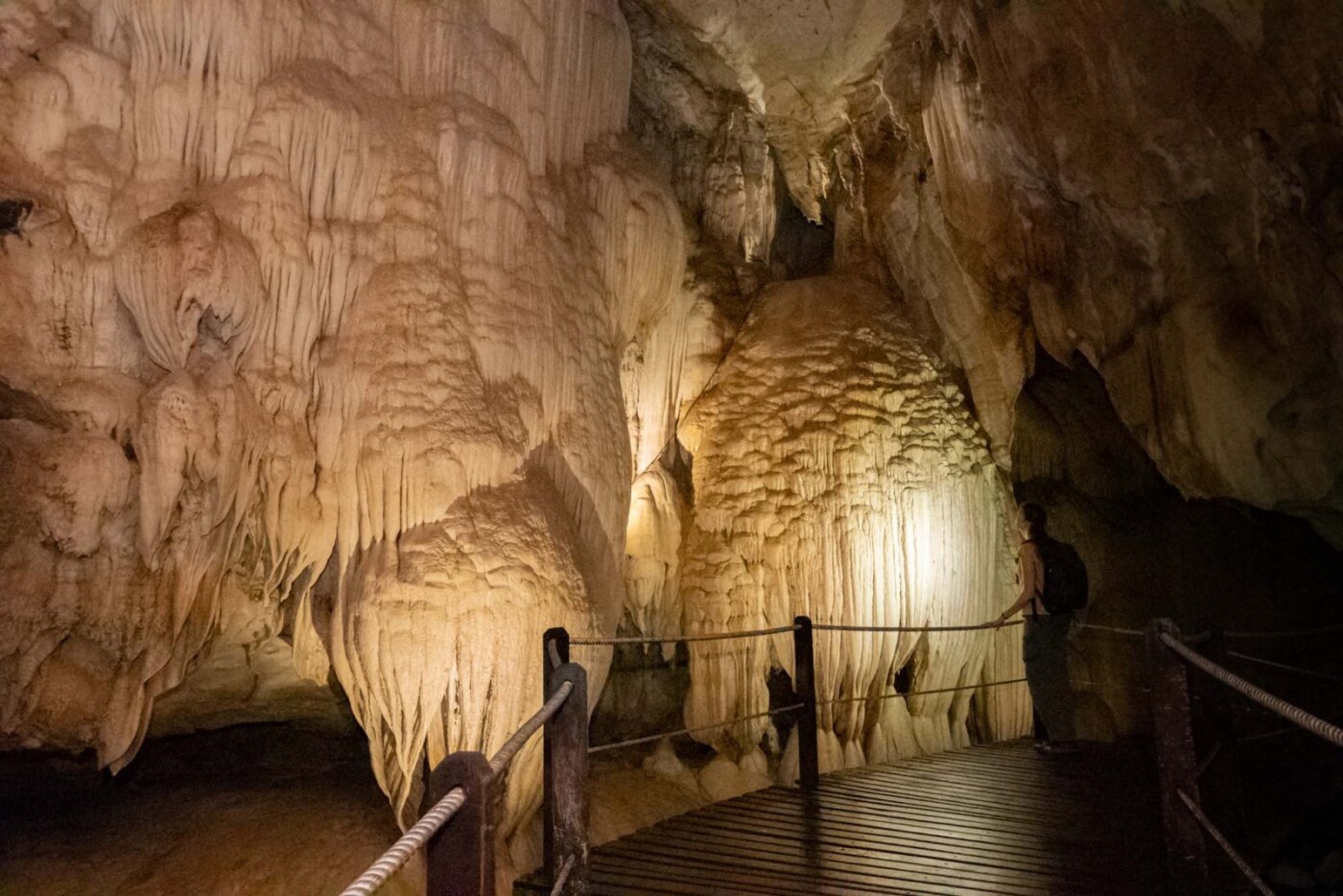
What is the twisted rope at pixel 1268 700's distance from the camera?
6.51ft

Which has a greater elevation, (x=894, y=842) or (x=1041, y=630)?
(x=1041, y=630)

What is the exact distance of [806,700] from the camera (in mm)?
4797

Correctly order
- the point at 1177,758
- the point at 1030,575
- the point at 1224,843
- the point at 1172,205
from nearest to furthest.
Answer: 1. the point at 1224,843
2. the point at 1177,758
3. the point at 1172,205
4. the point at 1030,575

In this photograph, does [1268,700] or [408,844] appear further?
[1268,700]

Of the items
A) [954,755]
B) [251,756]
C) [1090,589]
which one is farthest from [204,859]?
[1090,589]

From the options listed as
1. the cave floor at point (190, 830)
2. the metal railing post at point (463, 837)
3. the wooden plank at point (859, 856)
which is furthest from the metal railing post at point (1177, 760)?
the cave floor at point (190, 830)

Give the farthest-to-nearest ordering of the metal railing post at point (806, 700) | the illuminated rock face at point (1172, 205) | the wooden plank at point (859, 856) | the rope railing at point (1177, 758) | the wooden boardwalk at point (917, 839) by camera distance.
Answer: the metal railing post at point (806, 700)
the illuminated rock face at point (1172, 205)
the wooden plank at point (859, 856)
the wooden boardwalk at point (917, 839)
the rope railing at point (1177, 758)

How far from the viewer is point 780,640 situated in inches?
269

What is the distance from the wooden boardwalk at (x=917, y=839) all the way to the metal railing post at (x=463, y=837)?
171 cm

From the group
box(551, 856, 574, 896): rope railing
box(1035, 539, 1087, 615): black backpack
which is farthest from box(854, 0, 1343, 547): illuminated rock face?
box(551, 856, 574, 896): rope railing

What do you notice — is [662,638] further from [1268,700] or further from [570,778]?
[1268,700]

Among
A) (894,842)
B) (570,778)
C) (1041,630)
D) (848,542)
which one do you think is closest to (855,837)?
(894,842)

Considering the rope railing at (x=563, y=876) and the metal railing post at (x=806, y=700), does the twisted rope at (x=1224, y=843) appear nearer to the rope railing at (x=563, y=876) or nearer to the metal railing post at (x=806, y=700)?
the rope railing at (x=563, y=876)

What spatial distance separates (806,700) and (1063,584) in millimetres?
1549
